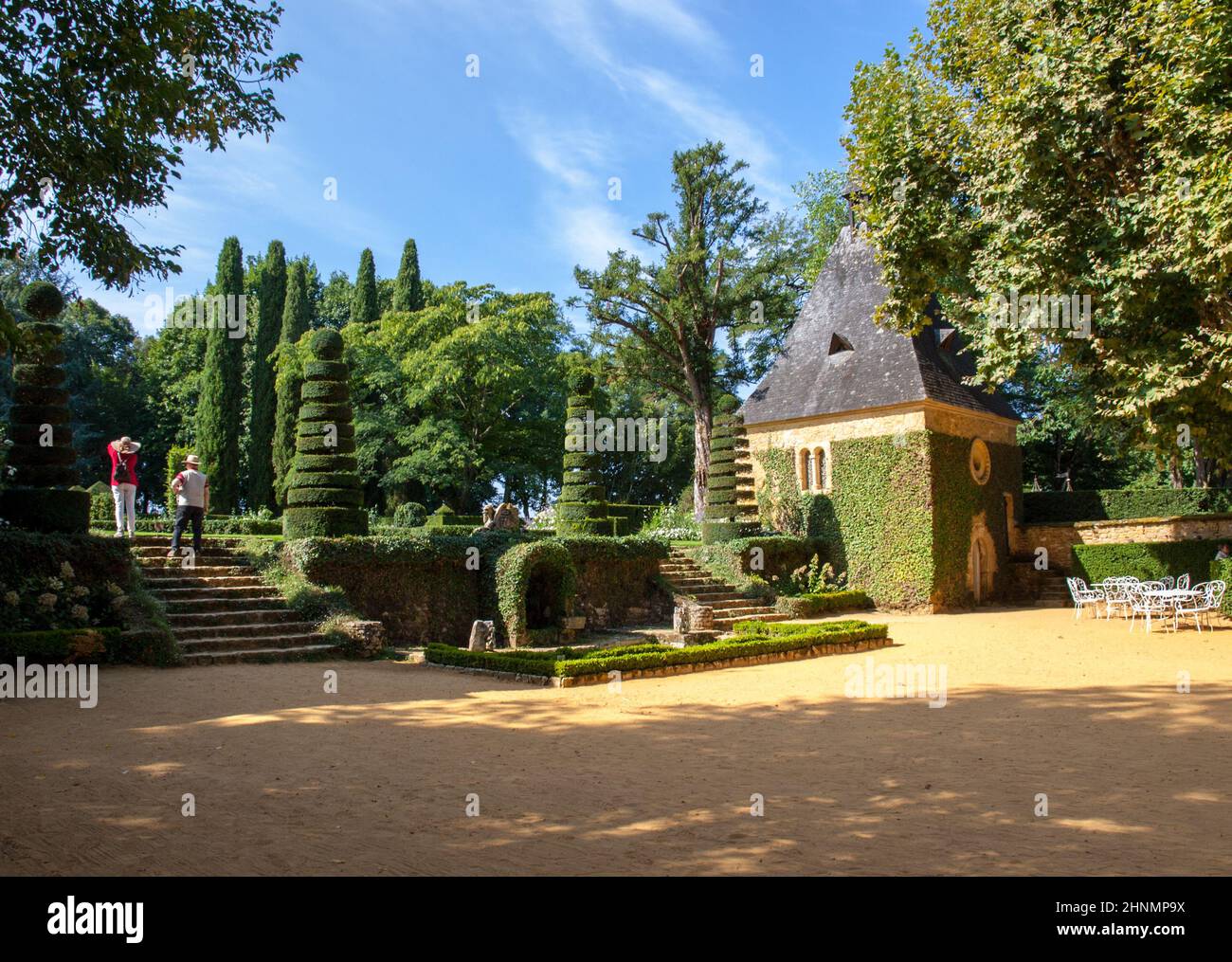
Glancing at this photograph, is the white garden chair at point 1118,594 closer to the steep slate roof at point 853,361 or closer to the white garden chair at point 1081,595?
the white garden chair at point 1081,595

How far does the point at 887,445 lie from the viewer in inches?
990

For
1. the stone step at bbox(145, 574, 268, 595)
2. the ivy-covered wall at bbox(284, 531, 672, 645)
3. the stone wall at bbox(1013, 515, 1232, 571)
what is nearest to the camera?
the stone step at bbox(145, 574, 268, 595)

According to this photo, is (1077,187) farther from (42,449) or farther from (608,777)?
(42,449)

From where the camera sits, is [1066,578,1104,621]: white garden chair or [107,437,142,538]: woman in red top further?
[1066,578,1104,621]: white garden chair

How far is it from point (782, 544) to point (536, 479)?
768 inches

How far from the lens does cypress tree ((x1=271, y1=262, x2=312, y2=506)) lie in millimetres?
36906

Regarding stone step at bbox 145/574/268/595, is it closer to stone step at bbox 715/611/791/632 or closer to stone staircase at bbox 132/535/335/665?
stone staircase at bbox 132/535/335/665

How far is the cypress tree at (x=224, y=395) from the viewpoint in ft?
121

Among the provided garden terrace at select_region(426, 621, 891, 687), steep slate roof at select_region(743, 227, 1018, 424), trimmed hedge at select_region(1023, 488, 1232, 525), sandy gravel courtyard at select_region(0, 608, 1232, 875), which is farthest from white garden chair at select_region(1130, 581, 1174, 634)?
trimmed hedge at select_region(1023, 488, 1232, 525)

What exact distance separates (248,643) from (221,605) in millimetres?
1419

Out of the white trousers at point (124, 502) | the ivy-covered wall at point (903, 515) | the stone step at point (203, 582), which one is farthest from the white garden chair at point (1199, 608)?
the white trousers at point (124, 502)

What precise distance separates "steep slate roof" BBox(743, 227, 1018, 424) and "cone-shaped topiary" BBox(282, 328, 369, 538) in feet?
49.5
